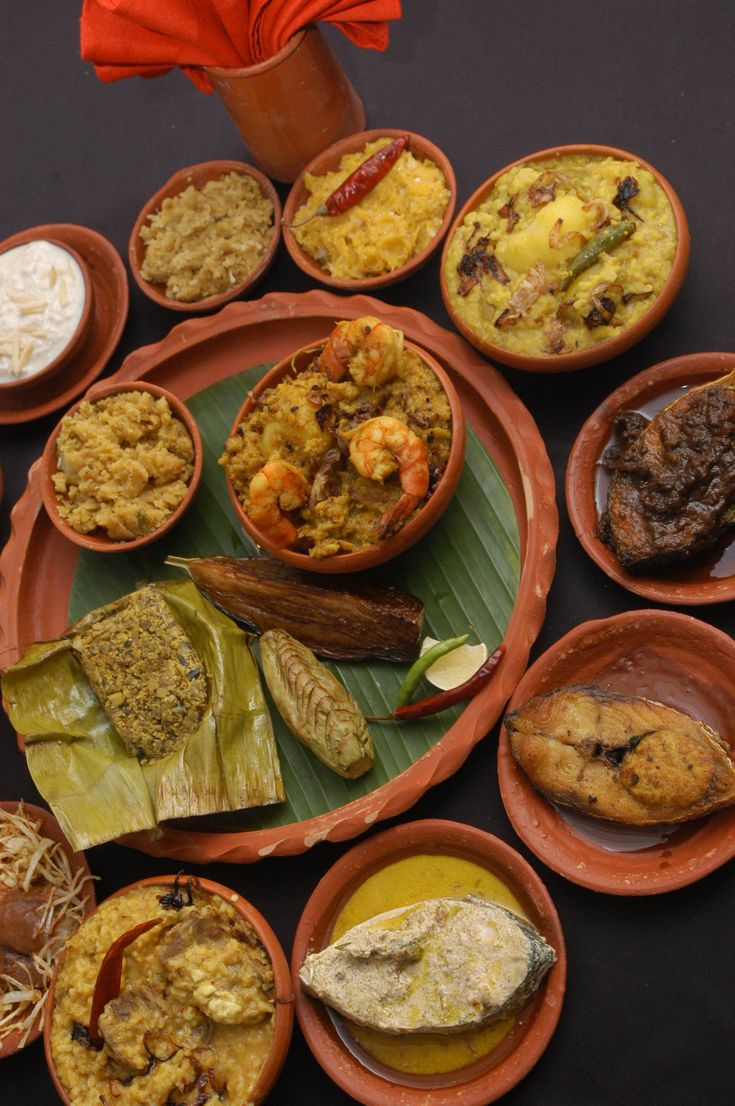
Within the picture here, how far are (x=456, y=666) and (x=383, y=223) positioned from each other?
1847 mm

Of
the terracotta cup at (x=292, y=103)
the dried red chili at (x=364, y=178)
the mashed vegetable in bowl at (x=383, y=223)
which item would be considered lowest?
the mashed vegetable in bowl at (x=383, y=223)

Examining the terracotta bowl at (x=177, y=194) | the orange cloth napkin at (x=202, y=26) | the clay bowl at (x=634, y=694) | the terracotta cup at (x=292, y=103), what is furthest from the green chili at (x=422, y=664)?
the orange cloth napkin at (x=202, y=26)

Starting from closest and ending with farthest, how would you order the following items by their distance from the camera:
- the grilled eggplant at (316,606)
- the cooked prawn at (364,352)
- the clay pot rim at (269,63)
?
1. the cooked prawn at (364,352)
2. the grilled eggplant at (316,606)
3. the clay pot rim at (269,63)

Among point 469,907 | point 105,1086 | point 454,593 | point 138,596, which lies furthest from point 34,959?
point 454,593

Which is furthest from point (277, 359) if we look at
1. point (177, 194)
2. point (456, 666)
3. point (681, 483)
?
point (681, 483)

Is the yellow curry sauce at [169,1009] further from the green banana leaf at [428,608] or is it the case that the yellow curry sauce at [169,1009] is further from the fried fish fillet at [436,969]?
the green banana leaf at [428,608]

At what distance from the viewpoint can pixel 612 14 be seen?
4.57 metres

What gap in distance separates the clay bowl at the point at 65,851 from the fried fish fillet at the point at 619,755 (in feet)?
5.71

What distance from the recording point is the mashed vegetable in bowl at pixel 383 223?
4301 mm

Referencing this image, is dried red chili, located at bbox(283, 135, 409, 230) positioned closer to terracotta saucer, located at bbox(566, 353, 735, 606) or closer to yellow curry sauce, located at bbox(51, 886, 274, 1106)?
terracotta saucer, located at bbox(566, 353, 735, 606)

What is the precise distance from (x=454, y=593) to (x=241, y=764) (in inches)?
41.0

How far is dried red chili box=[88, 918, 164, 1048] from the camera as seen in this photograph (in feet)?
11.7

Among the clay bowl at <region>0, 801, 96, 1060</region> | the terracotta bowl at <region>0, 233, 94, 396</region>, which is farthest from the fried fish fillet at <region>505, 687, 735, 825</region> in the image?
the terracotta bowl at <region>0, 233, 94, 396</region>

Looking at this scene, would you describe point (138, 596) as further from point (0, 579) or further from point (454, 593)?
point (454, 593)
